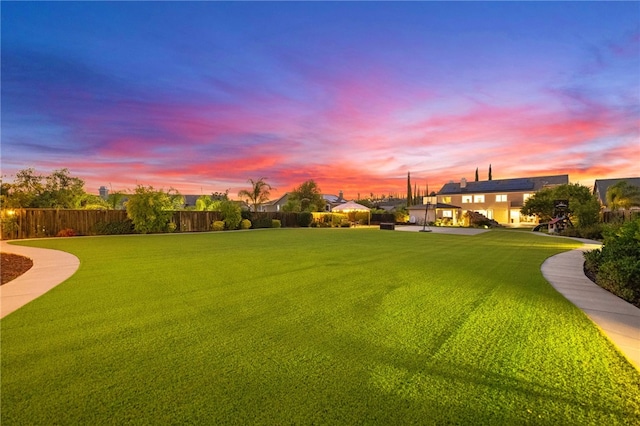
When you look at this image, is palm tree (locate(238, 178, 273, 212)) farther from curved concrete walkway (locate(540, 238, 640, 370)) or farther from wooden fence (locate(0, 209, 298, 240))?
curved concrete walkway (locate(540, 238, 640, 370))

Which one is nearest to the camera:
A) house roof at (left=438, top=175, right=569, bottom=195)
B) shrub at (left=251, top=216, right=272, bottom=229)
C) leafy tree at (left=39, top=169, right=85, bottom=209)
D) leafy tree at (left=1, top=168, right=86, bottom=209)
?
leafy tree at (left=1, top=168, right=86, bottom=209)

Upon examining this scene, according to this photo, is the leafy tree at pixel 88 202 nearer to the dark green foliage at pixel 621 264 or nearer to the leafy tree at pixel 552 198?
the dark green foliage at pixel 621 264

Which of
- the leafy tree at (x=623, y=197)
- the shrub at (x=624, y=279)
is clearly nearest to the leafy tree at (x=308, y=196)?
the leafy tree at (x=623, y=197)

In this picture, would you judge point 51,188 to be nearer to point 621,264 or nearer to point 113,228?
point 113,228

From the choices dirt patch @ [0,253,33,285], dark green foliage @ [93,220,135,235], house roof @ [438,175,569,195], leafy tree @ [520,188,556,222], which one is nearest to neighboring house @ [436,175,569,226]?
house roof @ [438,175,569,195]

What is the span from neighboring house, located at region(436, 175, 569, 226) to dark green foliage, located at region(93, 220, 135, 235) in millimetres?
34137

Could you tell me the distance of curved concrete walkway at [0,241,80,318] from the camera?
4.98 metres

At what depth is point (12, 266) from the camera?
8391 millimetres

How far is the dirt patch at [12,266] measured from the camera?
23.1ft

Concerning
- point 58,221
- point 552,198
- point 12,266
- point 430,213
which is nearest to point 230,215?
point 58,221

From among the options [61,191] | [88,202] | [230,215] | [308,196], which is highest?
[308,196]

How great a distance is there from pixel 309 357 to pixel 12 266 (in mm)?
9882

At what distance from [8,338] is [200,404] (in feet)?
9.69

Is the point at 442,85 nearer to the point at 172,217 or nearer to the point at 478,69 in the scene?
the point at 478,69
